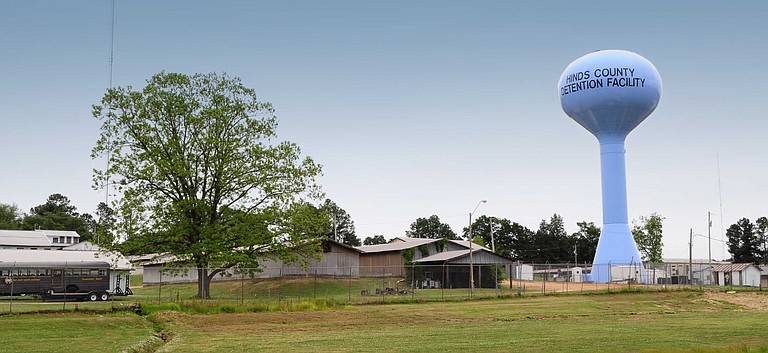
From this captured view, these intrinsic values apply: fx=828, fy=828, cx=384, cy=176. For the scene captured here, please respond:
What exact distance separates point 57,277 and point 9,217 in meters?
109

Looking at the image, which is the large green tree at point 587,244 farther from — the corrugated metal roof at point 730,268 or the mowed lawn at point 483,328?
the mowed lawn at point 483,328

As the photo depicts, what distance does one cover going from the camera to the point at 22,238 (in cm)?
10675

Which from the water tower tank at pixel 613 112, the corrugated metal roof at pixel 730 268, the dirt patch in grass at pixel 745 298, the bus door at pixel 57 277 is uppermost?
the water tower tank at pixel 613 112

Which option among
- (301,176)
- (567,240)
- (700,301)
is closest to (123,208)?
(301,176)

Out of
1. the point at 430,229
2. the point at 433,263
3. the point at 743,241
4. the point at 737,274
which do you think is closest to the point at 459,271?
the point at 433,263

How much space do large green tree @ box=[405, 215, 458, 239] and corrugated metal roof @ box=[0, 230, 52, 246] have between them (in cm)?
6343

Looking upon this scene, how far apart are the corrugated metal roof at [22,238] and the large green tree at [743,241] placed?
109012 millimetres

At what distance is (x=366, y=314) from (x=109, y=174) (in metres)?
20.4

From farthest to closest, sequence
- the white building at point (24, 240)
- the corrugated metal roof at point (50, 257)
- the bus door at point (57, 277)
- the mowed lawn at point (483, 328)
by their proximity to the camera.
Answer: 1. the white building at point (24, 240)
2. the corrugated metal roof at point (50, 257)
3. the bus door at point (57, 277)
4. the mowed lawn at point (483, 328)

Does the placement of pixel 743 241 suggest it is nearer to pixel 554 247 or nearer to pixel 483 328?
pixel 554 247

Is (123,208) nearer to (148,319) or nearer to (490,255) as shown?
(148,319)

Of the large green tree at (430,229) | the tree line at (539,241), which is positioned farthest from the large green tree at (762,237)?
the large green tree at (430,229)

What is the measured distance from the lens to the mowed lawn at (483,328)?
82.8ft

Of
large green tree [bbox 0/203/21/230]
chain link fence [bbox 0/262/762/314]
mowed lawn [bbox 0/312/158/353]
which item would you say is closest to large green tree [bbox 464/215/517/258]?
chain link fence [bbox 0/262/762/314]
